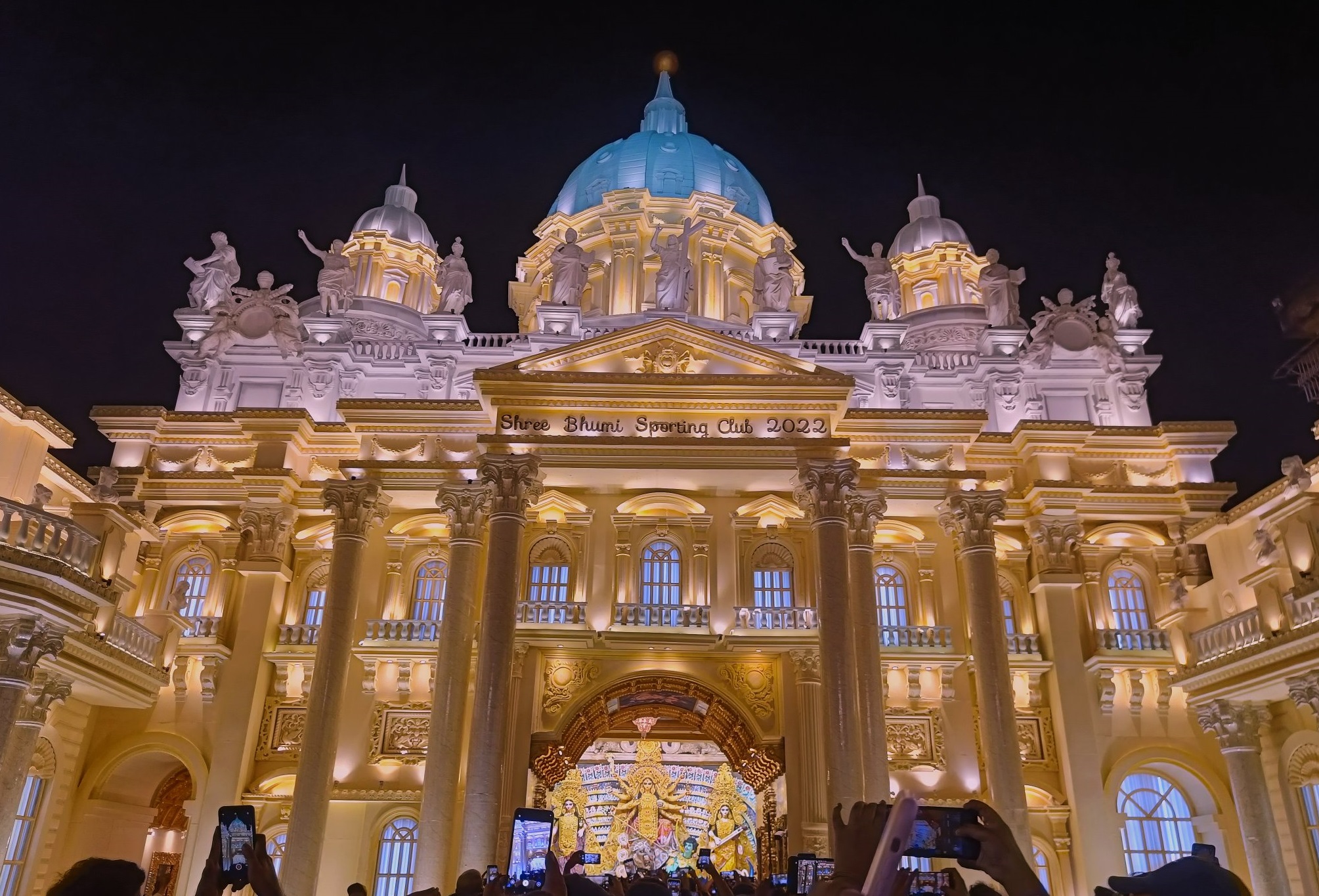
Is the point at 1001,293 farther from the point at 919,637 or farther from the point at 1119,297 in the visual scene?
the point at 919,637

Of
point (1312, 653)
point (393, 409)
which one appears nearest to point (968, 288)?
point (1312, 653)

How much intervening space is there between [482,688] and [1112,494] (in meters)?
19.8

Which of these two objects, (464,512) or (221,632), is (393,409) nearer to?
(464,512)

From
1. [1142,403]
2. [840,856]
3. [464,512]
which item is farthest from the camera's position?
[1142,403]

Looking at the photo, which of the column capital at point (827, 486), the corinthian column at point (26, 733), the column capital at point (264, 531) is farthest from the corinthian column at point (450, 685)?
the column capital at point (827, 486)

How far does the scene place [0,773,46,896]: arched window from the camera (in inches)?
933

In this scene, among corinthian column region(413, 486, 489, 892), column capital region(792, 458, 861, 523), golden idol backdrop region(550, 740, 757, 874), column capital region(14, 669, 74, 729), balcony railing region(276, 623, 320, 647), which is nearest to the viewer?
column capital region(14, 669, 74, 729)

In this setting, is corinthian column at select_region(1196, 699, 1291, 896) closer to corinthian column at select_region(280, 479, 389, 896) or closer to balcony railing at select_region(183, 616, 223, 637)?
corinthian column at select_region(280, 479, 389, 896)

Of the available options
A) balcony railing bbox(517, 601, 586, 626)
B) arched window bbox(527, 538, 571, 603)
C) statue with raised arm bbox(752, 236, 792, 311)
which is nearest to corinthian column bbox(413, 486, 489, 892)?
balcony railing bbox(517, 601, 586, 626)

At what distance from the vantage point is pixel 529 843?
1297cm

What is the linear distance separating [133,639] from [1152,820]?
1106 inches

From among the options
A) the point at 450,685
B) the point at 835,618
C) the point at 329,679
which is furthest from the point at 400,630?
the point at 835,618

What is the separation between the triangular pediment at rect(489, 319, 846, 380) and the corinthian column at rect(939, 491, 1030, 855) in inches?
237

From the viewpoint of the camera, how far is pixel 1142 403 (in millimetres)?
33094
